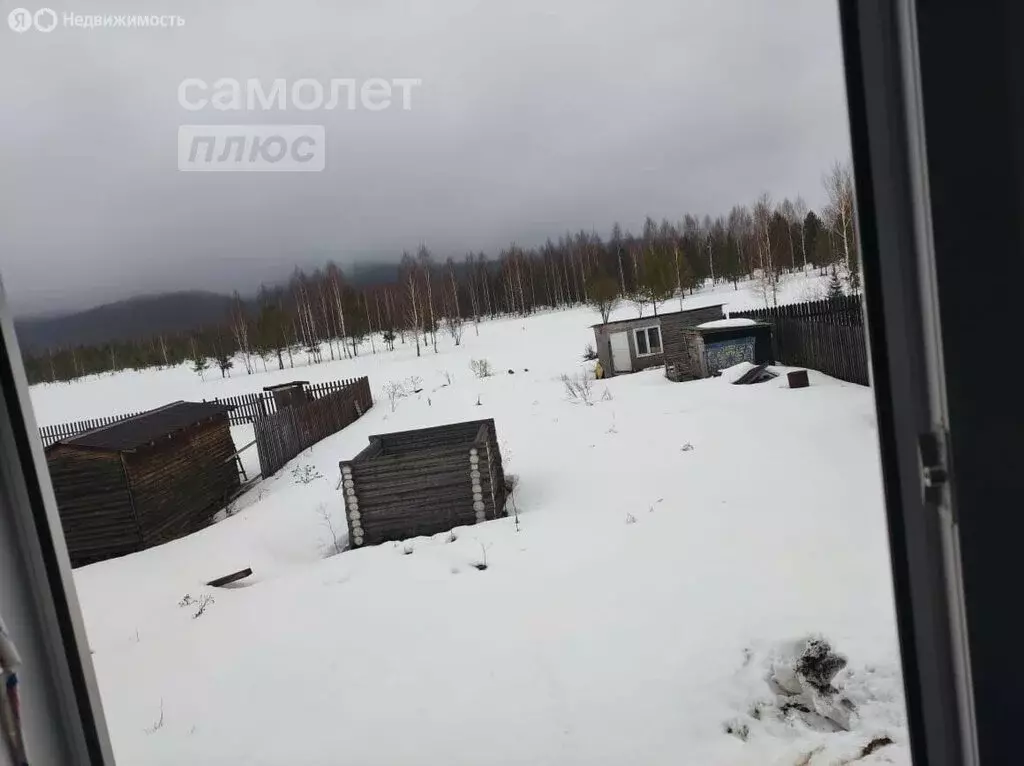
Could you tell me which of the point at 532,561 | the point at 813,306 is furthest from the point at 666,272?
the point at 532,561

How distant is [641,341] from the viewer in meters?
10.3

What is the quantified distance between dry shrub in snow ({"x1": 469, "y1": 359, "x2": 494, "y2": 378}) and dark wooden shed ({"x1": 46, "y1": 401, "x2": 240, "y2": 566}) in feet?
16.6

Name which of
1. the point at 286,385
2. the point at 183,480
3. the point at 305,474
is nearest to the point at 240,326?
the point at 183,480

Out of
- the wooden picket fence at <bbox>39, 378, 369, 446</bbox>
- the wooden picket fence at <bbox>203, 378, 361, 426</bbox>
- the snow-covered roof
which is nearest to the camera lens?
the wooden picket fence at <bbox>39, 378, 369, 446</bbox>

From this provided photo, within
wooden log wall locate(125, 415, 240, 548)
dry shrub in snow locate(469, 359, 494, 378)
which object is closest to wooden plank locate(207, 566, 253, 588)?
wooden log wall locate(125, 415, 240, 548)

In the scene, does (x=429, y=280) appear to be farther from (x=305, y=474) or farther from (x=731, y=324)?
(x=731, y=324)

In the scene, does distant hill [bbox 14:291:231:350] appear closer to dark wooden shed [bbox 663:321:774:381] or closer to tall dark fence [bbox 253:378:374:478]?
tall dark fence [bbox 253:378:374:478]

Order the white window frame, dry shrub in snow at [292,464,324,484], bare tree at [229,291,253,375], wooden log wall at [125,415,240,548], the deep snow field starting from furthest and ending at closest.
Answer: the white window frame → dry shrub in snow at [292,464,324,484] → bare tree at [229,291,253,375] → wooden log wall at [125,415,240,548] → the deep snow field

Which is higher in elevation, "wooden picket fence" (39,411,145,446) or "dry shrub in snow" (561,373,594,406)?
"wooden picket fence" (39,411,145,446)

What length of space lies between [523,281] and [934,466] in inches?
393

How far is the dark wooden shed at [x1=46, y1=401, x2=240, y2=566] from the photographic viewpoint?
4.18 m

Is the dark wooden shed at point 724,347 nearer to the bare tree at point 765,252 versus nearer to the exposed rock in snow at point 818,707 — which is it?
the bare tree at point 765,252

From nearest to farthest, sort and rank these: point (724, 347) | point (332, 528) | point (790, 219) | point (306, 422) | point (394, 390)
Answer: point (332, 528), point (306, 422), point (790, 219), point (724, 347), point (394, 390)

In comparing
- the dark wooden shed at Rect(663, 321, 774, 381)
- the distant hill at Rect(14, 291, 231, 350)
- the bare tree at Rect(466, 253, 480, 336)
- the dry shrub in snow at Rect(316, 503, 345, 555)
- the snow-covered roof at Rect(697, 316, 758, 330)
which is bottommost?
the dry shrub in snow at Rect(316, 503, 345, 555)
